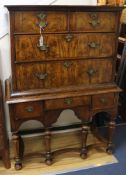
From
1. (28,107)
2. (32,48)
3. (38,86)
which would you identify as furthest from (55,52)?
(28,107)

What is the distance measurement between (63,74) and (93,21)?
45cm

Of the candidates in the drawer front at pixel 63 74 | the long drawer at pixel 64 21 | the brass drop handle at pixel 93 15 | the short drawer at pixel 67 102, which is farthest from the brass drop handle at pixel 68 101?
the brass drop handle at pixel 93 15

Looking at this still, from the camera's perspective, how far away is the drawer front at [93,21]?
5.52ft

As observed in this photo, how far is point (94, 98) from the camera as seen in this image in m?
1.89

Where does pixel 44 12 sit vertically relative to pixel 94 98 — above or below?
above

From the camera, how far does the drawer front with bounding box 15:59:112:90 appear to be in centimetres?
173

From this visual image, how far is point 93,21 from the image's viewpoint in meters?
1.71

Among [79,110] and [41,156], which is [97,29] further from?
[41,156]

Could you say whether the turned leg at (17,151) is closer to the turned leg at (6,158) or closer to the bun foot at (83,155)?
the turned leg at (6,158)

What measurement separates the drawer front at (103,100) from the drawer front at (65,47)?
329mm

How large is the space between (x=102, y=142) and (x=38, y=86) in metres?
0.90

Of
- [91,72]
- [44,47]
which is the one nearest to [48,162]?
[91,72]

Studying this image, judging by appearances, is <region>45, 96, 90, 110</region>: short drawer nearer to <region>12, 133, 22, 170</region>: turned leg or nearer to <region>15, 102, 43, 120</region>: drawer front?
<region>15, 102, 43, 120</region>: drawer front

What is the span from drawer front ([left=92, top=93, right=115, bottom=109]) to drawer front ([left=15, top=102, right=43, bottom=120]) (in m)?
0.45
